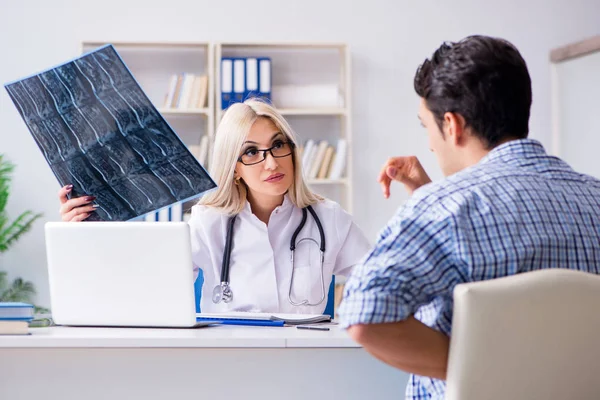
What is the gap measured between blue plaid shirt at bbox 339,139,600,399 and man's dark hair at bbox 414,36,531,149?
0.09 meters

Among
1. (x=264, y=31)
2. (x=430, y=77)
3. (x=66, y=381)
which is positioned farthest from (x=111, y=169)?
(x=264, y=31)

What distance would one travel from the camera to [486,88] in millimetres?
1245

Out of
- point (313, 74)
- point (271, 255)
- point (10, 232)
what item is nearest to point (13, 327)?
point (271, 255)

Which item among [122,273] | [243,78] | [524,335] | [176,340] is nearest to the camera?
[524,335]

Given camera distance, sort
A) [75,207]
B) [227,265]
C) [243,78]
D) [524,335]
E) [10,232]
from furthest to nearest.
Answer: [243,78]
[10,232]
[227,265]
[75,207]
[524,335]

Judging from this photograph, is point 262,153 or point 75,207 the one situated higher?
point 262,153

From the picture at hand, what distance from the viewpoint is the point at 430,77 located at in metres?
1.31

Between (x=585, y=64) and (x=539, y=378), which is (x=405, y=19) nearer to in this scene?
(x=585, y=64)

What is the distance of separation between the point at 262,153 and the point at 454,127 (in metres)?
1.20

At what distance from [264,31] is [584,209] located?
3.83 metres

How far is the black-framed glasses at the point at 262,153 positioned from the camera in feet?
7.91

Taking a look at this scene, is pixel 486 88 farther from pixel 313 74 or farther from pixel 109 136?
pixel 313 74

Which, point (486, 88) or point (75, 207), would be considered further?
point (75, 207)

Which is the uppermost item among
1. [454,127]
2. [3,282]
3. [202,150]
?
[202,150]
